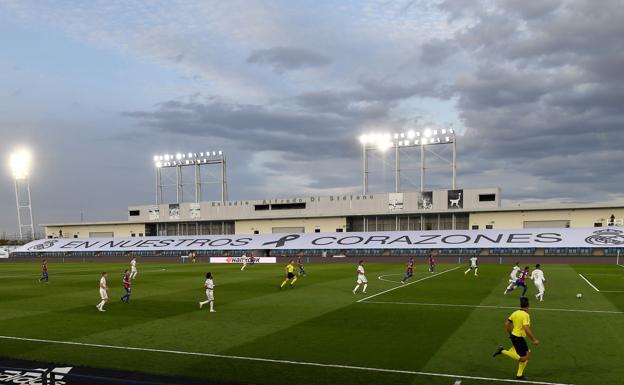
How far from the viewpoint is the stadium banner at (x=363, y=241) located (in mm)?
69688

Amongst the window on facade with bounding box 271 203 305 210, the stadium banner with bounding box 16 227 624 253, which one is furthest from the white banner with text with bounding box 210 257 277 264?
the window on facade with bounding box 271 203 305 210

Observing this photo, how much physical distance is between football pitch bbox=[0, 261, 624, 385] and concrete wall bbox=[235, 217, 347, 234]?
5997 centimetres

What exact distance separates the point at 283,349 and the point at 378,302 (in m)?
11.1

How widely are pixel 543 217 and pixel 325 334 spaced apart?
236 ft

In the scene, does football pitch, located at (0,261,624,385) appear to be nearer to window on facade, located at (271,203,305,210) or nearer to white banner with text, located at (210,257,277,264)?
white banner with text, located at (210,257,277,264)

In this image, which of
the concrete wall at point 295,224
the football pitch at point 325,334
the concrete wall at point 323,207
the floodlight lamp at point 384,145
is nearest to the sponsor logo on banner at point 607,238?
the concrete wall at point 323,207

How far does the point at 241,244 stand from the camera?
86438mm

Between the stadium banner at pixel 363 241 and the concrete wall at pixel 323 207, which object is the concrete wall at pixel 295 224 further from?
the stadium banner at pixel 363 241

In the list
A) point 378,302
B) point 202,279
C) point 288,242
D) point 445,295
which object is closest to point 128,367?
point 378,302

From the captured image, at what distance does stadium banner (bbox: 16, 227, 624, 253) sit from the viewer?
229 feet

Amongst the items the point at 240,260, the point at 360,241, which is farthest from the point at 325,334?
the point at 360,241

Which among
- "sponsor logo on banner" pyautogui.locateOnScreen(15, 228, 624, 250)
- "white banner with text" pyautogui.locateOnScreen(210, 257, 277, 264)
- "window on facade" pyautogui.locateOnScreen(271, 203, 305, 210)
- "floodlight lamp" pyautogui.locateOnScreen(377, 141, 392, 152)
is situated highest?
"floodlight lamp" pyautogui.locateOnScreen(377, 141, 392, 152)

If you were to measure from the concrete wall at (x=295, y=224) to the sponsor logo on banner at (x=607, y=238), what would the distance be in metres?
40.7

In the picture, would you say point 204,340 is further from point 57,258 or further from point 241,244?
point 57,258
